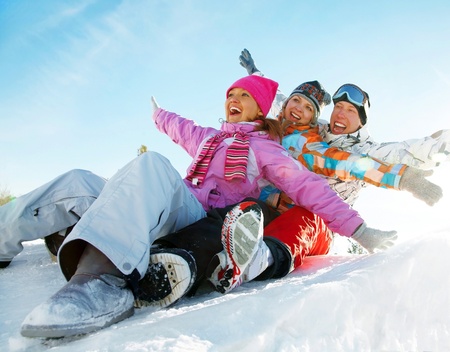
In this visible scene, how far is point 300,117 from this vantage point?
Answer: 9.16 feet

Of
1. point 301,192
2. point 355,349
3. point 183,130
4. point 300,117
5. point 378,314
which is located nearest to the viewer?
point 355,349

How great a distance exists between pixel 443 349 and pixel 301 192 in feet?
3.86

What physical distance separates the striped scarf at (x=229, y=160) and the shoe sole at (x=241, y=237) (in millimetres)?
692

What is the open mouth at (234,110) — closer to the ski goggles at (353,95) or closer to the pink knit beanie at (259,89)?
the pink knit beanie at (259,89)

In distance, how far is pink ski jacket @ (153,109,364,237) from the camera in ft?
6.03

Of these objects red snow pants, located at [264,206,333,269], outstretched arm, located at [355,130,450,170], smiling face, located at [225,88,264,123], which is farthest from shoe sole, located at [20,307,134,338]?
outstretched arm, located at [355,130,450,170]

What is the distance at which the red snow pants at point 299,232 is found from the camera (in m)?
1.70

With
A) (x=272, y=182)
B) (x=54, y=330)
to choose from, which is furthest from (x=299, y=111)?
(x=54, y=330)

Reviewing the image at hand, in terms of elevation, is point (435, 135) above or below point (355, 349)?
above

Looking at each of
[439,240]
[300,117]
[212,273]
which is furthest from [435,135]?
[212,273]

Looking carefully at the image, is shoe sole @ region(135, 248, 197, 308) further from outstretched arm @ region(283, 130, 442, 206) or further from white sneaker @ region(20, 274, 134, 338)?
outstretched arm @ region(283, 130, 442, 206)

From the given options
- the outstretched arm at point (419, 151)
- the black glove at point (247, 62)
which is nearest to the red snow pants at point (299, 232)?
the outstretched arm at point (419, 151)

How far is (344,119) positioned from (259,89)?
0.66 metres

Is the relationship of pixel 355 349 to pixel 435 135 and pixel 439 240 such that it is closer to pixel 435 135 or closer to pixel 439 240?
pixel 439 240
